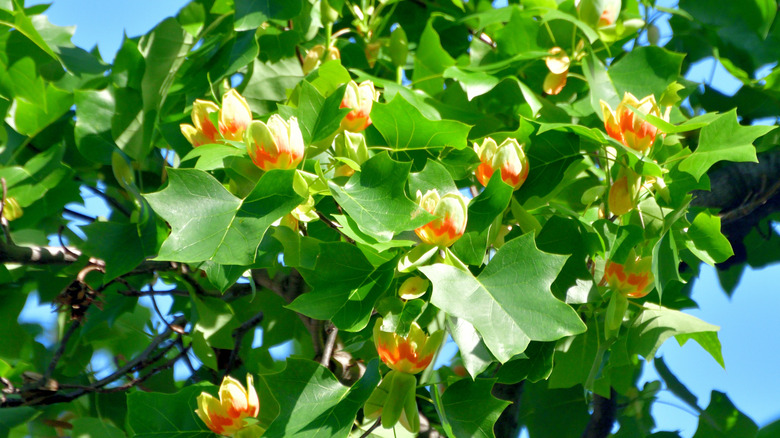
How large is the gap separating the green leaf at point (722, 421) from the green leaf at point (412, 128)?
708 millimetres

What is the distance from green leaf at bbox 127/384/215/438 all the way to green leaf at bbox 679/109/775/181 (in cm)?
59

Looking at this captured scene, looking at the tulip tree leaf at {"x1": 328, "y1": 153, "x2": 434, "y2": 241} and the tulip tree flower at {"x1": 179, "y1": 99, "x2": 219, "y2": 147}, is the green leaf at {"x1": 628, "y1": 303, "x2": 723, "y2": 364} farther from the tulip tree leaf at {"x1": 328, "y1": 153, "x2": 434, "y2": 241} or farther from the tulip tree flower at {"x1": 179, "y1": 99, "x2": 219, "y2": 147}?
the tulip tree flower at {"x1": 179, "y1": 99, "x2": 219, "y2": 147}

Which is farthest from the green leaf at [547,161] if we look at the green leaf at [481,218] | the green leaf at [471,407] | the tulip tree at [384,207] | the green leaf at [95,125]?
the green leaf at [95,125]

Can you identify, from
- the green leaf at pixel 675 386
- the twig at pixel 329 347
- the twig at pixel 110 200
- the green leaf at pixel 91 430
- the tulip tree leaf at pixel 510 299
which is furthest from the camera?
the green leaf at pixel 675 386

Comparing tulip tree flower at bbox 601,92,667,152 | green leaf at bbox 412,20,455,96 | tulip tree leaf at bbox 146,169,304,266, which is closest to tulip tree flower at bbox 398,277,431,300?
tulip tree leaf at bbox 146,169,304,266

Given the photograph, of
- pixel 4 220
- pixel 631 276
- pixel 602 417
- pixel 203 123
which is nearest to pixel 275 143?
pixel 203 123

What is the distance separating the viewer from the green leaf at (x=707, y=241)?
76 cm

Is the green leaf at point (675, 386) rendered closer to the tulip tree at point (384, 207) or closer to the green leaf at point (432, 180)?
the tulip tree at point (384, 207)

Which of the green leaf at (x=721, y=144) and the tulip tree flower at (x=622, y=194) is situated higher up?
the green leaf at (x=721, y=144)

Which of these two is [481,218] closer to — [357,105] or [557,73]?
[357,105]

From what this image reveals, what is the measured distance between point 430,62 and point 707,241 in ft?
1.46

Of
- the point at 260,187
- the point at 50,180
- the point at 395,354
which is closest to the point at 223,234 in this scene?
the point at 260,187

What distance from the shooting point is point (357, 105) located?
74 cm

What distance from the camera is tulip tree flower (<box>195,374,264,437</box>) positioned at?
29.3 inches
